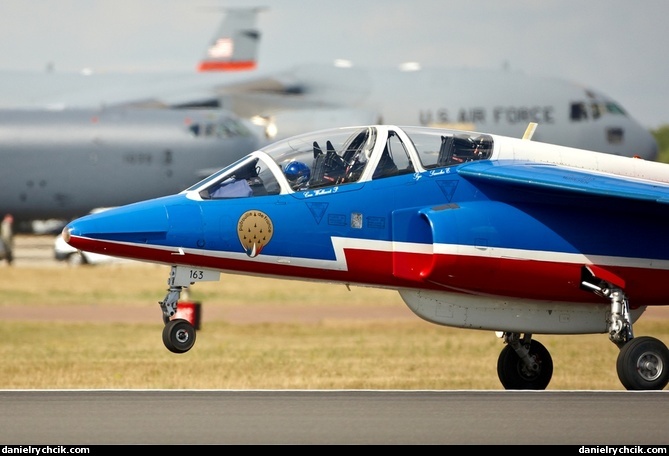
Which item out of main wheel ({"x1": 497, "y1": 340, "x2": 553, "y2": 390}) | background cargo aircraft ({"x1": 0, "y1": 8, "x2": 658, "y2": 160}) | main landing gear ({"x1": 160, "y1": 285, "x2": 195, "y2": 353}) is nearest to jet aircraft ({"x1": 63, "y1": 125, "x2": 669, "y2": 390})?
main landing gear ({"x1": 160, "y1": 285, "x2": 195, "y2": 353})

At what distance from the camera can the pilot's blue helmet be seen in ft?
40.0

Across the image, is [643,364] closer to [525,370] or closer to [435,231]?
[525,370]

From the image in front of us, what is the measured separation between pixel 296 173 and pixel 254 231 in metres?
0.76

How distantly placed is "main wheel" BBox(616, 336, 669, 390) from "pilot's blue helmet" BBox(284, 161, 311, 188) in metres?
3.64

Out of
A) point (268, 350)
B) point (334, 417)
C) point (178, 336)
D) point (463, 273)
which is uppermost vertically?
point (463, 273)

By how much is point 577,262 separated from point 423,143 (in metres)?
2.02

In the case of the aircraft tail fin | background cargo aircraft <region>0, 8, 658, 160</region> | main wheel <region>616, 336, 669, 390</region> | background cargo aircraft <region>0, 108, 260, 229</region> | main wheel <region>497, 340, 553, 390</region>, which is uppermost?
the aircraft tail fin

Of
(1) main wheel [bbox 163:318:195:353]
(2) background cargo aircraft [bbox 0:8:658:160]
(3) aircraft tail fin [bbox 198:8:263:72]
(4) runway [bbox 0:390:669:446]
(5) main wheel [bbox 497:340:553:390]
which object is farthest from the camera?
(3) aircraft tail fin [bbox 198:8:263:72]

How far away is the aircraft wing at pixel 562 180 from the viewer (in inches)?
466

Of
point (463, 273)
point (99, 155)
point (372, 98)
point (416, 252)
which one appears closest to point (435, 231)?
point (416, 252)

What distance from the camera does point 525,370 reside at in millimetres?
13297

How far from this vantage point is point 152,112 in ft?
143

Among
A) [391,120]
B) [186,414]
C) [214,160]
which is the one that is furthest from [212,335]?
[391,120]

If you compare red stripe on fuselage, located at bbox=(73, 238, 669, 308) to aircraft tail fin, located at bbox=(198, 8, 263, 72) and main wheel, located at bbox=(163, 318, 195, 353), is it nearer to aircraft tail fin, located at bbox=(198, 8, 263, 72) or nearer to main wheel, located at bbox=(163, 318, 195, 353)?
main wheel, located at bbox=(163, 318, 195, 353)
